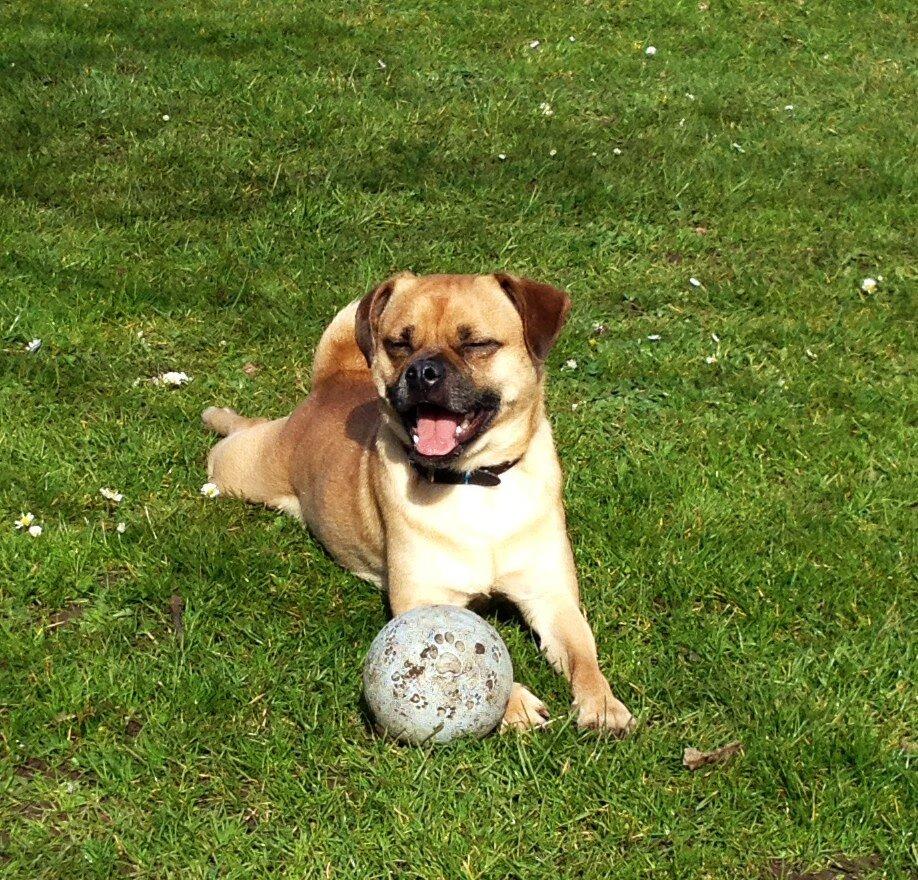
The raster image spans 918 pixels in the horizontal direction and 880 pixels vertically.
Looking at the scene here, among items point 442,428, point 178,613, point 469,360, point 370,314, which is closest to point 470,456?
point 442,428

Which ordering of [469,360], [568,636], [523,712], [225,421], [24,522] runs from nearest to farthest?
1. [523,712]
2. [568,636]
3. [469,360]
4. [24,522]
5. [225,421]

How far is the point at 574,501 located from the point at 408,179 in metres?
3.61

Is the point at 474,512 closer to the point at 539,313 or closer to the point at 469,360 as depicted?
the point at 469,360

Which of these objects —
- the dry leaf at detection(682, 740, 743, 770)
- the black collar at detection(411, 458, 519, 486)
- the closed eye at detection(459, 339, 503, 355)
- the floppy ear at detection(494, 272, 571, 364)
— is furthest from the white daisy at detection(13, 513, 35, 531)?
the dry leaf at detection(682, 740, 743, 770)

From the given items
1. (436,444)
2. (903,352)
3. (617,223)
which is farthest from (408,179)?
(436,444)

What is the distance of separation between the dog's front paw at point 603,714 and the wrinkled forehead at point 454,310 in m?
1.33

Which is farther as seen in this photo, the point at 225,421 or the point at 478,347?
the point at 225,421

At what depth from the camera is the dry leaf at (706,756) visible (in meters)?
3.74

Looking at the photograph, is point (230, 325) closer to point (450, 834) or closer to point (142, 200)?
point (142, 200)

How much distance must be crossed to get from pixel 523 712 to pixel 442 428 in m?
1.04

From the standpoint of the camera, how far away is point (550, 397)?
238 inches

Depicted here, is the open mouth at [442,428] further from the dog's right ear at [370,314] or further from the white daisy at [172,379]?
the white daisy at [172,379]

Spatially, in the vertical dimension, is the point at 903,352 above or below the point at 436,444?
below

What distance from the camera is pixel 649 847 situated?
11.3 feet
